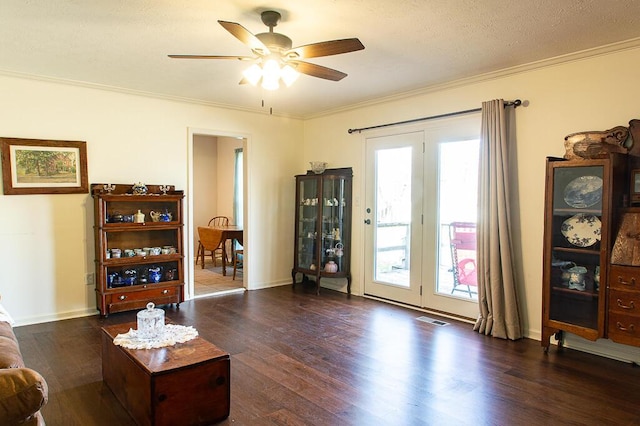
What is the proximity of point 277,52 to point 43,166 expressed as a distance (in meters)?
2.83

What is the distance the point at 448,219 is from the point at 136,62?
3302mm

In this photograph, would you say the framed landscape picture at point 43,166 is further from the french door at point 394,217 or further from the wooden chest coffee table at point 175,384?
the french door at point 394,217

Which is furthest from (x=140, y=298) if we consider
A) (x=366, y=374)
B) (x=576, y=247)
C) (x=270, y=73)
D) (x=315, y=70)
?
(x=576, y=247)

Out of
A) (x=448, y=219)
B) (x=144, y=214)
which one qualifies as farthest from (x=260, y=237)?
(x=448, y=219)

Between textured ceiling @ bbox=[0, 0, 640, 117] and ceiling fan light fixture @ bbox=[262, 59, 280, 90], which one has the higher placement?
textured ceiling @ bbox=[0, 0, 640, 117]

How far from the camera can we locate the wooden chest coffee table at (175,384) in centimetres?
213

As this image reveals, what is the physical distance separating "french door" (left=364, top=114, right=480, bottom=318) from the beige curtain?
269 mm

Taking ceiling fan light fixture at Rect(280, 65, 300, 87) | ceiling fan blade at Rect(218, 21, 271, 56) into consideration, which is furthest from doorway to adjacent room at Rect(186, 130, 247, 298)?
ceiling fan blade at Rect(218, 21, 271, 56)

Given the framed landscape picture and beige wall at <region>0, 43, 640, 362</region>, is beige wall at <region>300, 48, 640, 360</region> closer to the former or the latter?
beige wall at <region>0, 43, 640, 362</region>

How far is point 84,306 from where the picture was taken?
4.41 meters

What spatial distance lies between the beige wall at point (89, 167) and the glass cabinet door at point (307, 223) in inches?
47.6

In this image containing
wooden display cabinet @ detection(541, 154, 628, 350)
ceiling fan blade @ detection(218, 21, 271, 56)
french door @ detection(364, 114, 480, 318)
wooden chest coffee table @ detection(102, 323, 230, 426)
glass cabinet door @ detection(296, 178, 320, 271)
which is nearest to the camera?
wooden chest coffee table @ detection(102, 323, 230, 426)

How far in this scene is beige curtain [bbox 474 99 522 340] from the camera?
12.1 ft

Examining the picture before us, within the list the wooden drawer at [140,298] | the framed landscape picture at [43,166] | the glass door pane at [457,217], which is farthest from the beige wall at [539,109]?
the framed landscape picture at [43,166]
